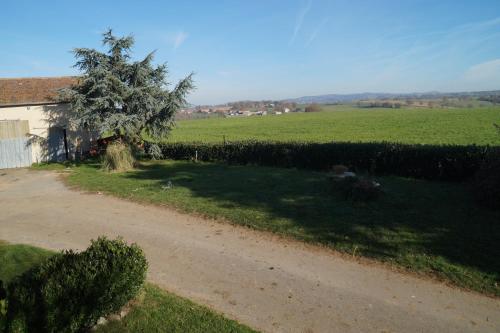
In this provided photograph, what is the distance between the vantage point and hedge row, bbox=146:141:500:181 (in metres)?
13.1

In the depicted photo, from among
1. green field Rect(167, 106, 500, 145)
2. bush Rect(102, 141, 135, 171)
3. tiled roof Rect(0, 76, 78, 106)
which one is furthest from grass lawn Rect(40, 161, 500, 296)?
green field Rect(167, 106, 500, 145)

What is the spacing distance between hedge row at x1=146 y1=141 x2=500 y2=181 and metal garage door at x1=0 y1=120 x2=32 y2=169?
32.5 ft

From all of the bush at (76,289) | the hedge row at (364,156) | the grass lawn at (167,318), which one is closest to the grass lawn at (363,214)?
the hedge row at (364,156)

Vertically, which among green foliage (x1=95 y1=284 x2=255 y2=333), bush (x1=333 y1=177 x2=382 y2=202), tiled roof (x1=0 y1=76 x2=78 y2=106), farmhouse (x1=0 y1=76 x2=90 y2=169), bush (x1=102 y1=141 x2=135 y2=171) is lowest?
green foliage (x1=95 y1=284 x2=255 y2=333)

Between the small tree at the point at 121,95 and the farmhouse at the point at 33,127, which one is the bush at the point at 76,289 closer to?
the small tree at the point at 121,95

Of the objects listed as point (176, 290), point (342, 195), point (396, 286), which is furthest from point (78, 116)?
point (396, 286)

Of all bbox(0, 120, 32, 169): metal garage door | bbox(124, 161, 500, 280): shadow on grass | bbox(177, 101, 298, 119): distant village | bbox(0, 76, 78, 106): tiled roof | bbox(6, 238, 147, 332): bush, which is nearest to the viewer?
bbox(6, 238, 147, 332): bush

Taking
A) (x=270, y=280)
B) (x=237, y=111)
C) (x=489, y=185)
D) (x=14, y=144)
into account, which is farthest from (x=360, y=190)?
(x=237, y=111)

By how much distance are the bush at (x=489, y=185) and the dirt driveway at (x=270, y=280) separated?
472 cm

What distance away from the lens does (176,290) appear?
586cm

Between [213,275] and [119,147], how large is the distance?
46.6ft

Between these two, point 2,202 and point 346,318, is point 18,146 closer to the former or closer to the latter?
point 2,202

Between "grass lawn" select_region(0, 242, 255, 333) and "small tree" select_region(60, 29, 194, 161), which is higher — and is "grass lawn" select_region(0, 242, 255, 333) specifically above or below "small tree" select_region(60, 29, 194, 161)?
below

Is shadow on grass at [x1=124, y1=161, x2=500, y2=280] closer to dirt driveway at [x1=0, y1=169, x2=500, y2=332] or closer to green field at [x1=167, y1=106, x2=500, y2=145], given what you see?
dirt driveway at [x1=0, y1=169, x2=500, y2=332]
